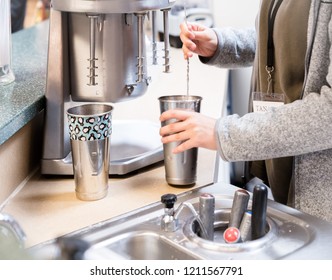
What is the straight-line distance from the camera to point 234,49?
139cm

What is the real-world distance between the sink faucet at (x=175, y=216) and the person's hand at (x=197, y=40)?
381mm

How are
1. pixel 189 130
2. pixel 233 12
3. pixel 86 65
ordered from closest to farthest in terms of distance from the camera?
pixel 189 130
pixel 86 65
pixel 233 12

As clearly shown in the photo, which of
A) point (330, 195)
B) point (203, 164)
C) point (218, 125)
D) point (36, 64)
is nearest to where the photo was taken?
point (218, 125)

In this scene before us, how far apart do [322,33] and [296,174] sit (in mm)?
287

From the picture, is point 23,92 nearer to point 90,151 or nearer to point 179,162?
point 90,151

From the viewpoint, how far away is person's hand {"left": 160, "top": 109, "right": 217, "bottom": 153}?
1031mm

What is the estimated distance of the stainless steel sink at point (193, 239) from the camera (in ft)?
2.91

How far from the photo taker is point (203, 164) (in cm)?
129

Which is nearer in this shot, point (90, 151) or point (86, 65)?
point (90, 151)

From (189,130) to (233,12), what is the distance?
1916mm

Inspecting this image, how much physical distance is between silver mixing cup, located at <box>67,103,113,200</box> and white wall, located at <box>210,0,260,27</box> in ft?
6.07

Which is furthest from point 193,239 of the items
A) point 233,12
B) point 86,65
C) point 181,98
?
point 233,12
